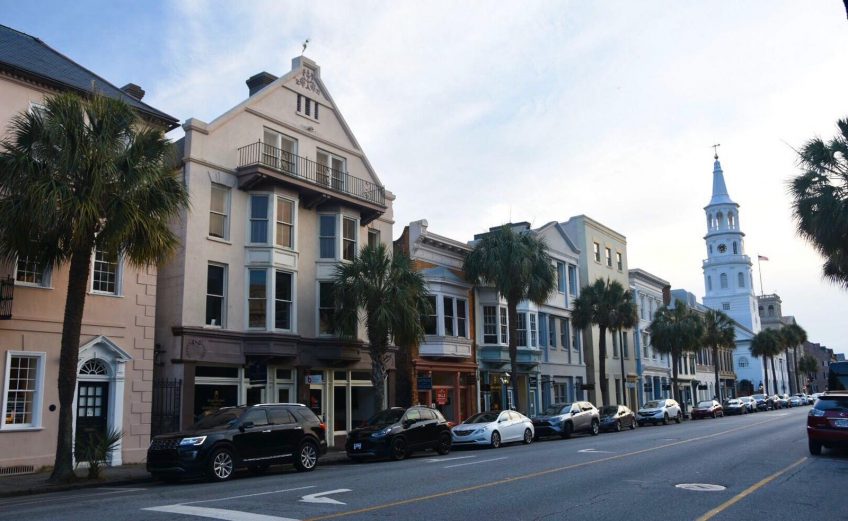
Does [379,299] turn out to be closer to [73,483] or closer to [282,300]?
[282,300]

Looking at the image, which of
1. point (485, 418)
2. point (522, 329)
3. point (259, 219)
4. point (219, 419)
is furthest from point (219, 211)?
point (522, 329)

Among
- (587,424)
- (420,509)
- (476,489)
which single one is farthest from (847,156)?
(420,509)

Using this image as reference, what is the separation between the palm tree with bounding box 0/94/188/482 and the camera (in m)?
15.2

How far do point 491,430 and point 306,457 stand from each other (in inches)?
355

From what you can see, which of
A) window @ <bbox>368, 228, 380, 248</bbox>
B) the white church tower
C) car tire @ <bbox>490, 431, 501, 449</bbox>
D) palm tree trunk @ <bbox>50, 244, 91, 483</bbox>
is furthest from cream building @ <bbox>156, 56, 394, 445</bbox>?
the white church tower

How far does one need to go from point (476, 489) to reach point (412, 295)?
13.1 meters

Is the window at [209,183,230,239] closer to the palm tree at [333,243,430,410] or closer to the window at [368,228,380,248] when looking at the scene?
the palm tree at [333,243,430,410]

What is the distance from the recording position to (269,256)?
25.2m

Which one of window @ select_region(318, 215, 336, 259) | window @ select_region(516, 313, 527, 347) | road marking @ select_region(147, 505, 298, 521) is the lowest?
road marking @ select_region(147, 505, 298, 521)

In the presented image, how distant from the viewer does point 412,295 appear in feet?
82.5

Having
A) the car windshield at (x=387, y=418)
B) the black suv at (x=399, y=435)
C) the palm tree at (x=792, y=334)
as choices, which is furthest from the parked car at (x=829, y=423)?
the palm tree at (x=792, y=334)

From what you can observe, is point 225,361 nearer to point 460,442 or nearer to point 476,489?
point 460,442

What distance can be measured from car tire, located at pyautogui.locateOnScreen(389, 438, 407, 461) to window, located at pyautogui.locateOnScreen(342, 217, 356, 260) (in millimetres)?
9350

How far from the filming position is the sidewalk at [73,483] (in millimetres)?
14289
